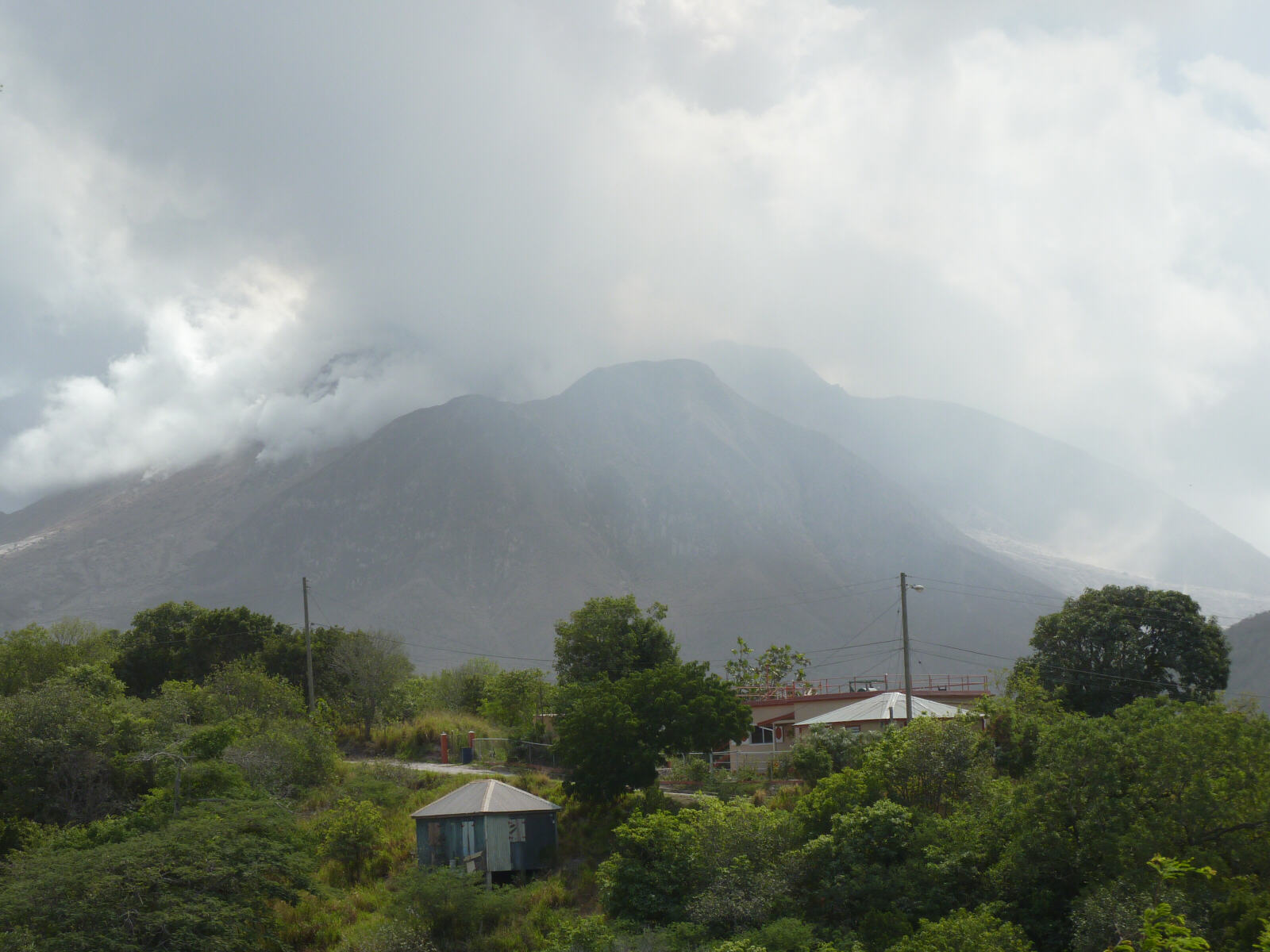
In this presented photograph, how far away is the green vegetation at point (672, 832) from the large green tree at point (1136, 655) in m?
0.31

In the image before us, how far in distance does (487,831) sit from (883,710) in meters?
21.2

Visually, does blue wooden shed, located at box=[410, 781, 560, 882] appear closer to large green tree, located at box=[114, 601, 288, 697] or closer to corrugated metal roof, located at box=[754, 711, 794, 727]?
corrugated metal roof, located at box=[754, 711, 794, 727]

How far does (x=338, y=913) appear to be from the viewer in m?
36.1

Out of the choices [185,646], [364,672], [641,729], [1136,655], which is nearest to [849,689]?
[1136,655]

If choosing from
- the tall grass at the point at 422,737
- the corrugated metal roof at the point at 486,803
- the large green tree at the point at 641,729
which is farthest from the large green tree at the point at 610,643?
the corrugated metal roof at the point at 486,803

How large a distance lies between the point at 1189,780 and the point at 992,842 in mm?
6086

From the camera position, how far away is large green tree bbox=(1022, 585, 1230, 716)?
2095 inches

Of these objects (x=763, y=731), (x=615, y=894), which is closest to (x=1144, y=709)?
(x=615, y=894)

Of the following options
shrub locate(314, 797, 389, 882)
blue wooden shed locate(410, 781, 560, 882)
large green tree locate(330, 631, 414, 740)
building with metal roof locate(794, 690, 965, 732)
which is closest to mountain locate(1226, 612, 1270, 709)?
building with metal roof locate(794, 690, 965, 732)

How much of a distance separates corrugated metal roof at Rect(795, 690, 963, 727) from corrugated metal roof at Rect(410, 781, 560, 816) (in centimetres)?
1555

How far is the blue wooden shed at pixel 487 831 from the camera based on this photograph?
125 ft

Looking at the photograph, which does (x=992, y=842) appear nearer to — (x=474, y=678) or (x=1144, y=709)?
(x=1144, y=709)

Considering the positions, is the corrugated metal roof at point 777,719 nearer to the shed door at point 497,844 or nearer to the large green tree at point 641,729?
the large green tree at point 641,729

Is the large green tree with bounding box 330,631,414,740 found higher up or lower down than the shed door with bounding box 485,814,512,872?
higher up
